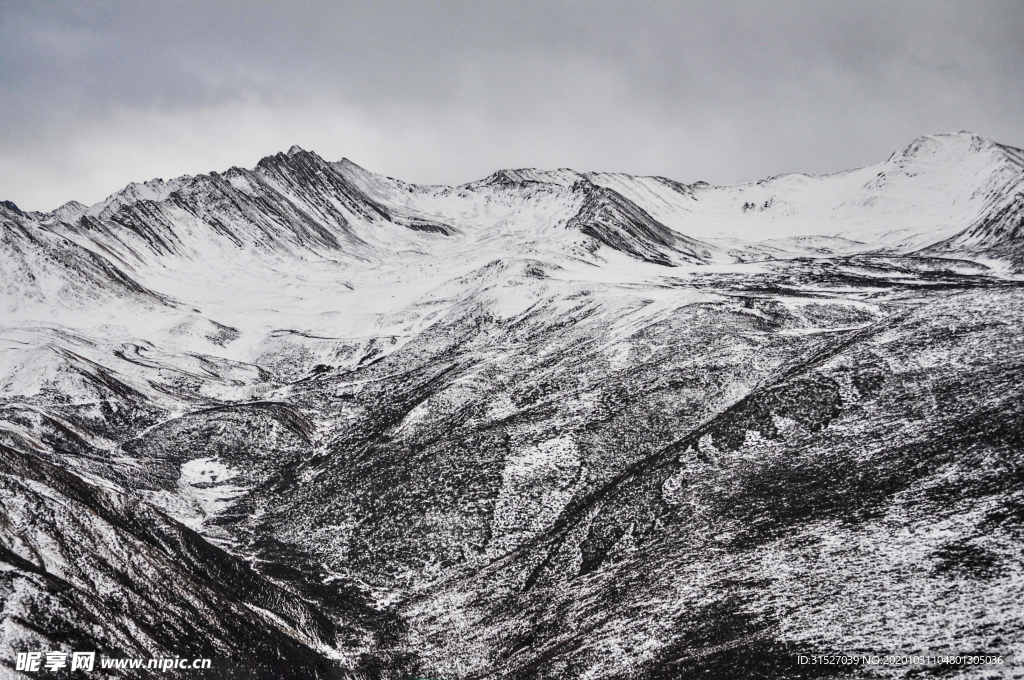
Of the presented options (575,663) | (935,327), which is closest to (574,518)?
(575,663)

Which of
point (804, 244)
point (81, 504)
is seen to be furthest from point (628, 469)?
point (804, 244)

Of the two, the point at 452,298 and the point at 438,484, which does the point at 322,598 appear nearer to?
the point at 438,484

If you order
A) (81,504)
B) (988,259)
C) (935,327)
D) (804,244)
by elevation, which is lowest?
(81,504)

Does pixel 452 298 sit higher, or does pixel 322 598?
pixel 452 298

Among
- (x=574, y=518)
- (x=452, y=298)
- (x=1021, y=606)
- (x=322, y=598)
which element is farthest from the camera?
(x=452, y=298)

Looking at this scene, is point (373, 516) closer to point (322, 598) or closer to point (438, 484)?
point (438, 484)

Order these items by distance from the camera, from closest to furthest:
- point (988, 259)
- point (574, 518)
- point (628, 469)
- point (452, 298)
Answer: point (574, 518) → point (628, 469) → point (452, 298) → point (988, 259)

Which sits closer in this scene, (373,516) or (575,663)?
(575,663)
